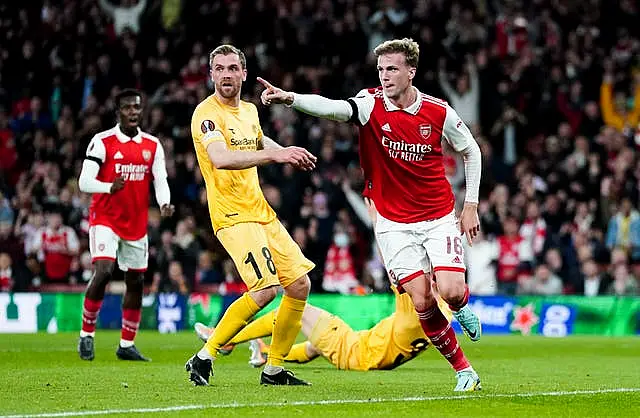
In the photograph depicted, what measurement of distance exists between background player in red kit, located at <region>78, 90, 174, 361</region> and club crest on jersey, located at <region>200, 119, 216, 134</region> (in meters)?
3.47

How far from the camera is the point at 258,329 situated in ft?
37.1

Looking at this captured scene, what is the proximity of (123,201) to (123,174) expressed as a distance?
11.3 inches

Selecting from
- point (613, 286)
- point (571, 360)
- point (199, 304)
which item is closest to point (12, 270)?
point (199, 304)

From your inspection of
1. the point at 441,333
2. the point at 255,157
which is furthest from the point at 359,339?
the point at 255,157

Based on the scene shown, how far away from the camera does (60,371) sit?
1147 centimetres

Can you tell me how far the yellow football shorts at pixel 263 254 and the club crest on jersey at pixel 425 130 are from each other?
4.45 ft

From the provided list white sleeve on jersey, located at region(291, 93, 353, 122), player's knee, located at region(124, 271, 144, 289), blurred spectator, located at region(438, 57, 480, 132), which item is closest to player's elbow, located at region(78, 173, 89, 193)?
player's knee, located at region(124, 271, 144, 289)

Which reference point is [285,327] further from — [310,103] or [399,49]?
[399,49]

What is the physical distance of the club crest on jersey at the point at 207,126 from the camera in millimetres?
9883

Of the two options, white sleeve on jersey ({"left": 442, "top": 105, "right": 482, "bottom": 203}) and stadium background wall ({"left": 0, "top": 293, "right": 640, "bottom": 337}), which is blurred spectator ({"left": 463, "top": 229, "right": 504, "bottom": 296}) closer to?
stadium background wall ({"left": 0, "top": 293, "right": 640, "bottom": 337})

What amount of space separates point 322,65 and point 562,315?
25.0 ft

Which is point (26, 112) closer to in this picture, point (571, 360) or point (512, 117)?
point (512, 117)

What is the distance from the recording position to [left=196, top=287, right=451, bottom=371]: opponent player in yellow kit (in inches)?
436

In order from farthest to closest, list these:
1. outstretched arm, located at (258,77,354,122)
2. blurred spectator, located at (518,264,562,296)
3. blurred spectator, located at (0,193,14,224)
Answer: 1. blurred spectator, located at (0,193,14,224)
2. blurred spectator, located at (518,264,562,296)
3. outstretched arm, located at (258,77,354,122)
